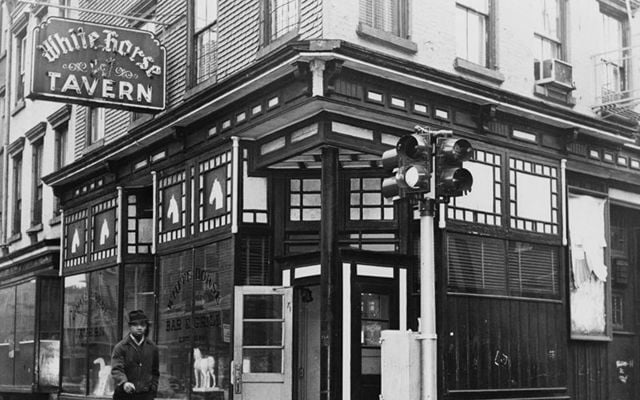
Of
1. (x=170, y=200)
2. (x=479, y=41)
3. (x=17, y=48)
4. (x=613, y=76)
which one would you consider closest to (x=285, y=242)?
(x=170, y=200)

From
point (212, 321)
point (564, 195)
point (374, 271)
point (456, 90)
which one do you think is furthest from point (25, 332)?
point (456, 90)

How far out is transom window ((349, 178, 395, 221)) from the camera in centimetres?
1633

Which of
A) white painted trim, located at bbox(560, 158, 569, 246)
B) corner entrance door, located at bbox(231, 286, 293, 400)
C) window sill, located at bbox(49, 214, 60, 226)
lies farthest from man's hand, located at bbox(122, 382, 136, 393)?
window sill, located at bbox(49, 214, 60, 226)

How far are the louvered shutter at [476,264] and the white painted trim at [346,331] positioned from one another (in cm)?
181

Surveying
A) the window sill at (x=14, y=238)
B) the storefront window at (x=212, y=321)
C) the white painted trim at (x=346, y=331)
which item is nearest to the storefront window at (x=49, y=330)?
the window sill at (x=14, y=238)

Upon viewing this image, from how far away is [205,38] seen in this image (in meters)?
18.2

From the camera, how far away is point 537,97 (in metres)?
17.7

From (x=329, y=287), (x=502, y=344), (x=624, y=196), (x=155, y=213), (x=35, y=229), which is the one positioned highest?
(x=35, y=229)

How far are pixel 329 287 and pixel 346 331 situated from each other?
0.65 metres

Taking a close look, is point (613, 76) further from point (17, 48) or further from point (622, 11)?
point (17, 48)

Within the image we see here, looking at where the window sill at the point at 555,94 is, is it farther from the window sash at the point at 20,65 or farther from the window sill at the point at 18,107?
the window sash at the point at 20,65

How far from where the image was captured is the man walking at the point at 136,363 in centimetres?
1280

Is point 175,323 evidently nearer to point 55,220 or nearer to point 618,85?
point 55,220

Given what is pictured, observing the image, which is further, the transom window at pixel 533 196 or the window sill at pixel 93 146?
the window sill at pixel 93 146
